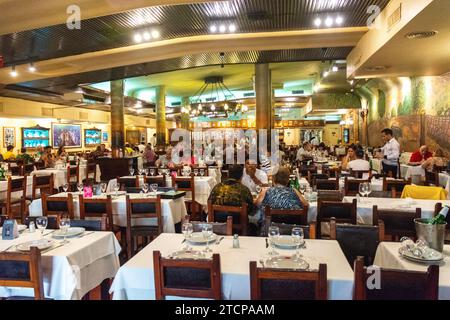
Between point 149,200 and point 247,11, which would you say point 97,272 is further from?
point 247,11

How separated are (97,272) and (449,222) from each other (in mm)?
3343

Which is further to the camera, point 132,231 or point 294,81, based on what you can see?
point 294,81

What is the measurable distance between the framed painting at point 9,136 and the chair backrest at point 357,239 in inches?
535

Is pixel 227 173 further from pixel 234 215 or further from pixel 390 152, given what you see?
pixel 390 152

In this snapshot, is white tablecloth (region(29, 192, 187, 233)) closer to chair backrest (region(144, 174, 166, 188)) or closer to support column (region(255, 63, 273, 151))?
chair backrest (region(144, 174, 166, 188))

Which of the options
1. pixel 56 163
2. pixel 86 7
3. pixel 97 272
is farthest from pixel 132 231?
pixel 56 163

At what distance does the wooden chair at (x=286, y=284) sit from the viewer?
6.14ft

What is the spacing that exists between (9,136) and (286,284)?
46.9 feet

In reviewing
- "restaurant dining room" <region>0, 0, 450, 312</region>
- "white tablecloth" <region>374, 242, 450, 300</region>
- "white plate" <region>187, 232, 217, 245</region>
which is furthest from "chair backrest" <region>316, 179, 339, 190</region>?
"white plate" <region>187, 232, 217, 245</region>

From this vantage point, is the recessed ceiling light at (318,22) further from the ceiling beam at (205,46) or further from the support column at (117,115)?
the support column at (117,115)

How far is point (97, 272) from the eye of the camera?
3.02 metres

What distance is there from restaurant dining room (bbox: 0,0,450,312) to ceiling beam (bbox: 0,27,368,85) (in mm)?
38

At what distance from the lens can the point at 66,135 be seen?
1700cm

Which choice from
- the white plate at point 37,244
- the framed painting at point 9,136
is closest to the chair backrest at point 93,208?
the white plate at point 37,244
